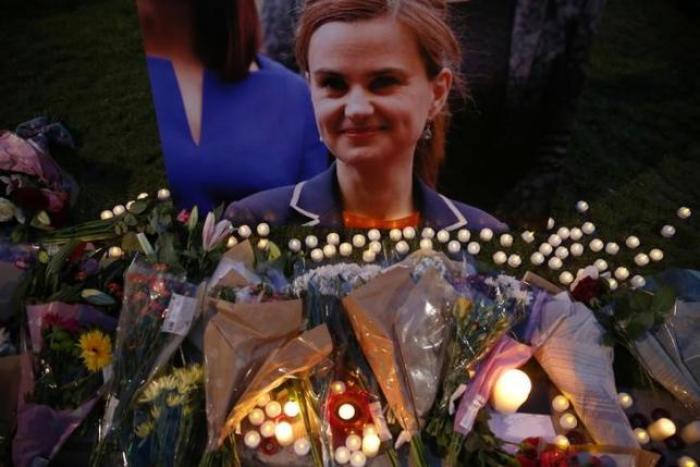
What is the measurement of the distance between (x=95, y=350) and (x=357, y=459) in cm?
126

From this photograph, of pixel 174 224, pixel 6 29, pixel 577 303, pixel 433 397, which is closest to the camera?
pixel 433 397

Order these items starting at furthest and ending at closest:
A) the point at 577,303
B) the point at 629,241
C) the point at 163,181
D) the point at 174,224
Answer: the point at 163,181 < the point at 629,241 < the point at 174,224 < the point at 577,303

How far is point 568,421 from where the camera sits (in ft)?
8.37

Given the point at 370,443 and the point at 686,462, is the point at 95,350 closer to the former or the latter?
the point at 370,443

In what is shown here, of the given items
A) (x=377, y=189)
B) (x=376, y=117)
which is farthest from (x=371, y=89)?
(x=377, y=189)

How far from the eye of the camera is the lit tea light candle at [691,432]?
102 inches

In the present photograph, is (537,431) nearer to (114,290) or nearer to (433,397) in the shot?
(433,397)

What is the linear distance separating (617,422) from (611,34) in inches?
204

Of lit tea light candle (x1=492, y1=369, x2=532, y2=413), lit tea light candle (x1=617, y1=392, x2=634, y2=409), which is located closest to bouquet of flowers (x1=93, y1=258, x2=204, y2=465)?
lit tea light candle (x1=492, y1=369, x2=532, y2=413)

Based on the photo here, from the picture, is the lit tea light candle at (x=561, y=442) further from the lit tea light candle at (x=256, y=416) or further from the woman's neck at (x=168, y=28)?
the woman's neck at (x=168, y=28)

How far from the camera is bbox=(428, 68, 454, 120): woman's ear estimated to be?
2.93 meters

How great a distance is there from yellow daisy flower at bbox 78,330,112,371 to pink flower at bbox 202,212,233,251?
2.81 feet

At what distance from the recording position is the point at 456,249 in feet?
11.9

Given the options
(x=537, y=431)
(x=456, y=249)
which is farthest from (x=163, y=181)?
(x=537, y=431)
